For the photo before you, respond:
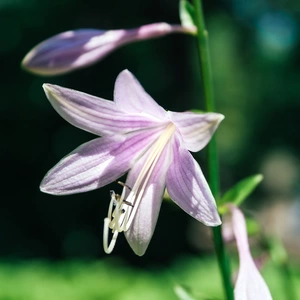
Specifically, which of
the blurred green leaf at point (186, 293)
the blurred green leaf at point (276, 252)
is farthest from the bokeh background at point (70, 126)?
the blurred green leaf at point (186, 293)

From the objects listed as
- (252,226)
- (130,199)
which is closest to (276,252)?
(252,226)

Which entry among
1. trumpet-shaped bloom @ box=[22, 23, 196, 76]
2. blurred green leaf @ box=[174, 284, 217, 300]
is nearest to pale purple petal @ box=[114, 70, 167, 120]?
trumpet-shaped bloom @ box=[22, 23, 196, 76]

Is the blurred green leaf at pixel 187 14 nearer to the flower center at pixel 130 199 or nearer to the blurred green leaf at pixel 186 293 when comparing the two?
the flower center at pixel 130 199

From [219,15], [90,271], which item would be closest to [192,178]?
[90,271]

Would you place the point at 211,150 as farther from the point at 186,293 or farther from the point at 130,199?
the point at 186,293

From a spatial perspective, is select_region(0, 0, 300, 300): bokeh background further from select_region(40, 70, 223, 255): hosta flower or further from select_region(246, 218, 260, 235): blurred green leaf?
select_region(40, 70, 223, 255): hosta flower

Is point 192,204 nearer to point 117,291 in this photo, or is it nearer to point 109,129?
point 109,129

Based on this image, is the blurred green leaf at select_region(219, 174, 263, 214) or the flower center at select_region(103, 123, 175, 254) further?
the blurred green leaf at select_region(219, 174, 263, 214)

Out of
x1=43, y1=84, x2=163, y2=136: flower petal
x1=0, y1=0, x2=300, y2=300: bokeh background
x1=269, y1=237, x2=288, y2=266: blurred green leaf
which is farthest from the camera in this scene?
x1=0, y1=0, x2=300, y2=300: bokeh background
